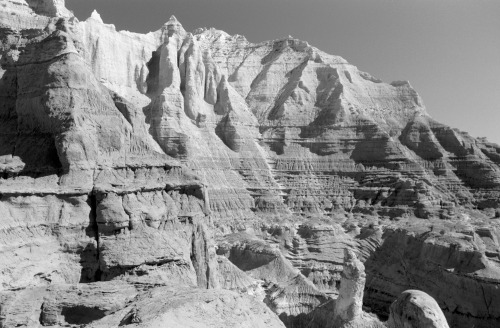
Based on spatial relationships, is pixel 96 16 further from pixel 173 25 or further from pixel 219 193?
pixel 219 193

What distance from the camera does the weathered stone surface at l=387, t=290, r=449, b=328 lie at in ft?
26.7

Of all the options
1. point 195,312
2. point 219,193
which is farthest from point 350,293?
point 219,193

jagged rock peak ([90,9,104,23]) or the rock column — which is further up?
jagged rock peak ([90,9,104,23])

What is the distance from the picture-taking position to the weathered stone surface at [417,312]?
813 cm

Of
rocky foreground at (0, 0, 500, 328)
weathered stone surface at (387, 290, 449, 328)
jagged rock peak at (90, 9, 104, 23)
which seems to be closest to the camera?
weathered stone surface at (387, 290, 449, 328)

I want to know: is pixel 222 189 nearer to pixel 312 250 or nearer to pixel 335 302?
pixel 312 250

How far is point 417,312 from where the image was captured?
326 inches

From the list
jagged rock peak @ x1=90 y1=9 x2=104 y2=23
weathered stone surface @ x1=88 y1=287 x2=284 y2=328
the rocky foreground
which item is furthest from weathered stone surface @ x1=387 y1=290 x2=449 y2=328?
jagged rock peak @ x1=90 y1=9 x2=104 y2=23

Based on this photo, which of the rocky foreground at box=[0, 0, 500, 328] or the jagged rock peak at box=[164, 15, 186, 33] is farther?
the jagged rock peak at box=[164, 15, 186, 33]

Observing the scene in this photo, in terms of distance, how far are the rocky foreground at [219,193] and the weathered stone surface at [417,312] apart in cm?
3

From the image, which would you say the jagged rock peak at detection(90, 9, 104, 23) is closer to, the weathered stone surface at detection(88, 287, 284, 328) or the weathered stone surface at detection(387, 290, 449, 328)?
the weathered stone surface at detection(88, 287, 284, 328)

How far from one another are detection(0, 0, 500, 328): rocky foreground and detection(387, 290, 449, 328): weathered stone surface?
0.11ft

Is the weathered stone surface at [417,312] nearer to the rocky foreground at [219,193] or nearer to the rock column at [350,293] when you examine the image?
the rocky foreground at [219,193]

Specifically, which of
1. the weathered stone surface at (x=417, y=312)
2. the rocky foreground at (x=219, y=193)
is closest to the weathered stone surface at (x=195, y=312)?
the rocky foreground at (x=219, y=193)
